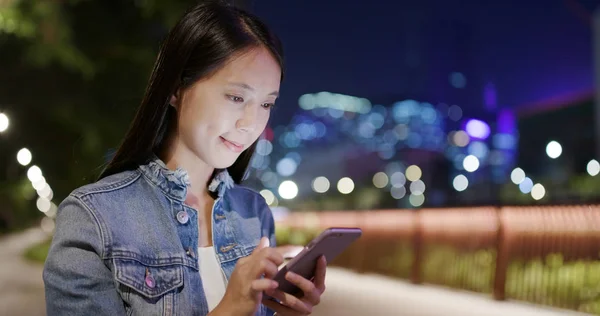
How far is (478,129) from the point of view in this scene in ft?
371

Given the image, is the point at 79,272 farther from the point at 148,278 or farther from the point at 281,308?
the point at 281,308

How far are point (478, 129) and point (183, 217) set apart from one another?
11555cm

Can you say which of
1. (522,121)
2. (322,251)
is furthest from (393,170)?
(322,251)

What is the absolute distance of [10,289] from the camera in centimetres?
1046

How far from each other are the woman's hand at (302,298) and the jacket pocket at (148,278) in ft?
0.98

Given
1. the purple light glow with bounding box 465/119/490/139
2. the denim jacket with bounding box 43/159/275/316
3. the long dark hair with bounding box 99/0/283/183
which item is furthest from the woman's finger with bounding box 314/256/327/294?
the purple light glow with bounding box 465/119/490/139

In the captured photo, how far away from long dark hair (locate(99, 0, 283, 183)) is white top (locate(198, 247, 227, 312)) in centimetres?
38

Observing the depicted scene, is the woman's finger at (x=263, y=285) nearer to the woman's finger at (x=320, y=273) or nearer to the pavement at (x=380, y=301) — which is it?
the woman's finger at (x=320, y=273)

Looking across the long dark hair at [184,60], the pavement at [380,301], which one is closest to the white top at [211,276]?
the long dark hair at [184,60]

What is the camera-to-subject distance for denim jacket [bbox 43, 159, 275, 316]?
1.78 m

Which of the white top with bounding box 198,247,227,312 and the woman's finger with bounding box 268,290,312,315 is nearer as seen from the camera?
the woman's finger with bounding box 268,290,312,315

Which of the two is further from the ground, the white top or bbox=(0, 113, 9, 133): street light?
bbox=(0, 113, 9, 133): street light

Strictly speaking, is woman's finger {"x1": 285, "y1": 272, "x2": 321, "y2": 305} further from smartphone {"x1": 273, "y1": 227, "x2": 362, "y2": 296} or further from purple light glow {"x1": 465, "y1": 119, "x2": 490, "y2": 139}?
purple light glow {"x1": 465, "y1": 119, "x2": 490, "y2": 139}

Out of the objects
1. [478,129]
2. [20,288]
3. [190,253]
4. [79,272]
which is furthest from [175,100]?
[478,129]
